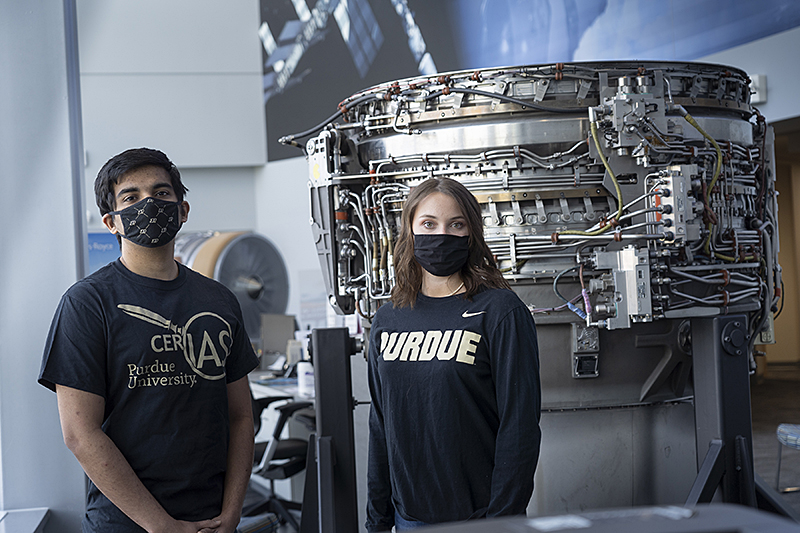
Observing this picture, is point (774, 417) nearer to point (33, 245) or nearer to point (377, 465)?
point (377, 465)

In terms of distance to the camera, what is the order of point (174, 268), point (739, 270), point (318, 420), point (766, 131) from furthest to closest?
point (766, 131) < point (739, 270) < point (318, 420) < point (174, 268)

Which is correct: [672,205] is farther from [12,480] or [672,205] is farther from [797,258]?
[797,258]

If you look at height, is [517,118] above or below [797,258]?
above

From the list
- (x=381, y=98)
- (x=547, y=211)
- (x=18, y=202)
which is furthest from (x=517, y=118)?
(x=18, y=202)

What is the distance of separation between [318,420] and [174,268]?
3.39 feet

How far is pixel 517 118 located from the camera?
2545 mm

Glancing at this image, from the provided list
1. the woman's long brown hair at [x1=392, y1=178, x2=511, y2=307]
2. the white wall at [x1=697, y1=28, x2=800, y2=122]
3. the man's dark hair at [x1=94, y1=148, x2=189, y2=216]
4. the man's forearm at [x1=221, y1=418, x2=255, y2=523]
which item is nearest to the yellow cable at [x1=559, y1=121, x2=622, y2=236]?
the woman's long brown hair at [x1=392, y1=178, x2=511, y2=307]

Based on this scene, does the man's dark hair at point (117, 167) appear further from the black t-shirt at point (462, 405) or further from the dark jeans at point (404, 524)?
the dark jeans at point (404, 524)

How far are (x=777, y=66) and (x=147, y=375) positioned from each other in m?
5.01

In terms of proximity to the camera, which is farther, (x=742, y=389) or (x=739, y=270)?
(x=739, y=270)

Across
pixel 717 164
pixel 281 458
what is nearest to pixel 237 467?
pixel 717 164

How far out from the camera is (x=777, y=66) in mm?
4941

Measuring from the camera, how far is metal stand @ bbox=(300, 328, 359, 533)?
2.46 meters

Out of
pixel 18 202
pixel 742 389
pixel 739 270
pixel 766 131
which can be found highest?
pixel 766 131
